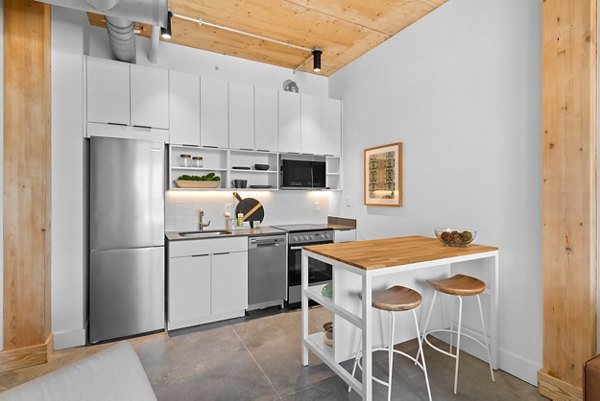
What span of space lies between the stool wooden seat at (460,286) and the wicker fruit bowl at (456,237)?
27 centimetres

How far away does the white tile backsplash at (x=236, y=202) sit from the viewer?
3.74 m

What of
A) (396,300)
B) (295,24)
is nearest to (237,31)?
(295,24)

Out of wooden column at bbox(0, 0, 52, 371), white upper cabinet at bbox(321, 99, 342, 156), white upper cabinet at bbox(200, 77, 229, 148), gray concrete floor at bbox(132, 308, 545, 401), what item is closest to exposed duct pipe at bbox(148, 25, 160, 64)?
white upper cabinet at bbox(200, 77, 229, 148)

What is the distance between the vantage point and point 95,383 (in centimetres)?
95

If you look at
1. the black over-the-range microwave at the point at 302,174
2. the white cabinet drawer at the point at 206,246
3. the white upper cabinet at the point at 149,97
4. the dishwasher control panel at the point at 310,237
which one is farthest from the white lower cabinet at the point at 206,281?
the white upper cabinet at the point at 149,97

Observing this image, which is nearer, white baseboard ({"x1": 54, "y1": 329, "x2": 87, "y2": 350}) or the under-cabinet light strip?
white baseboard ({"x1": 54, "y1": 329, "x2": 87, "y2": 350})

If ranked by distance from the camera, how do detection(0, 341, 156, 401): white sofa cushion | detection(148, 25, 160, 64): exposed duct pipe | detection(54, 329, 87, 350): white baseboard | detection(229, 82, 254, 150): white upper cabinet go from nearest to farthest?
detection(0, 341, 156, 401): white sofa cushion
detection(54, 329, 87, 350): white baseboard
detection(148, 25, 160, 64): exposed duct pipe
detection(229, 82, 254, 150): white upper cabinet

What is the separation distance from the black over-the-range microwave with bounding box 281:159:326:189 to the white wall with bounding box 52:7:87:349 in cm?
221

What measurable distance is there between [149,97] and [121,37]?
0.59 meters

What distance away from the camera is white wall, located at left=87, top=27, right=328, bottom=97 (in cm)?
341

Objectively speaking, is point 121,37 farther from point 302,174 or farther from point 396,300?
point 396,300

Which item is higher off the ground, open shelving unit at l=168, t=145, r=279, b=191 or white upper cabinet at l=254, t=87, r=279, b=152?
white upper cabinet at l=254, t=87, r=279, b=152

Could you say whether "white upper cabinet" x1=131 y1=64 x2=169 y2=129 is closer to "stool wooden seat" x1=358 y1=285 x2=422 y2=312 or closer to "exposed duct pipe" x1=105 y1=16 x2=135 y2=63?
"exposed duct pipe" x1=105 y1=16 x2=135 y2=63

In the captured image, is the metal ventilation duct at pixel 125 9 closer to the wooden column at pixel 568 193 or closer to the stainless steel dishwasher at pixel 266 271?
the stainless steel dishwasher at pixel 266 271
